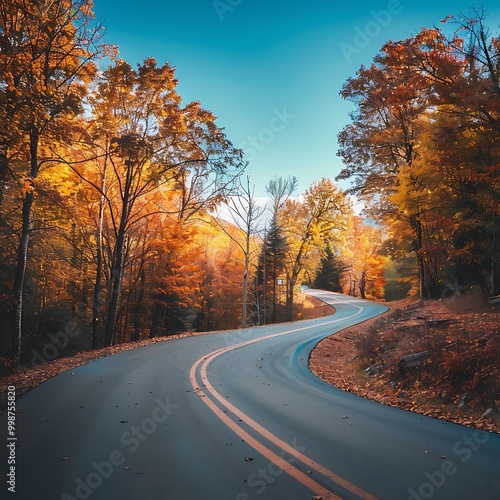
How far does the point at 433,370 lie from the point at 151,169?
13359 millimetres

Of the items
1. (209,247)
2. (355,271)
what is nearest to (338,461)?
(209,247)

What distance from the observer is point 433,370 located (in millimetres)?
7715

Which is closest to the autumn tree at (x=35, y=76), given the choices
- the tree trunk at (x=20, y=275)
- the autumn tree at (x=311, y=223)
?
the tree trunk at (x=20, y=275)

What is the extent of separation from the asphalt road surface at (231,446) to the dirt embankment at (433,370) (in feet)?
2.88

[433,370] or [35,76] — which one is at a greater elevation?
[35,76]

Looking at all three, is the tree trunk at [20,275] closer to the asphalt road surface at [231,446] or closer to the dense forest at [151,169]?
the dense forest at [151,169]

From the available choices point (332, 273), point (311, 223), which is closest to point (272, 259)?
point (311, 223)

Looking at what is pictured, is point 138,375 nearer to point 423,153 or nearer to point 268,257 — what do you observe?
point 423,153

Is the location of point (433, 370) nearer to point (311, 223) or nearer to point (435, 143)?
point (435, 143)

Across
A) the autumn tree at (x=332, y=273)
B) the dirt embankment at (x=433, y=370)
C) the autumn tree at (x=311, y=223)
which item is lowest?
the dirt embankment at (x=433, y=370)

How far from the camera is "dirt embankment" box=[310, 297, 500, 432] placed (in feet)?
20.5

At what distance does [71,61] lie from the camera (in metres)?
11.9

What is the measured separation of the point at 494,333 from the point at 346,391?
363 cm

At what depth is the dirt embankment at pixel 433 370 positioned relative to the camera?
6242 mm
